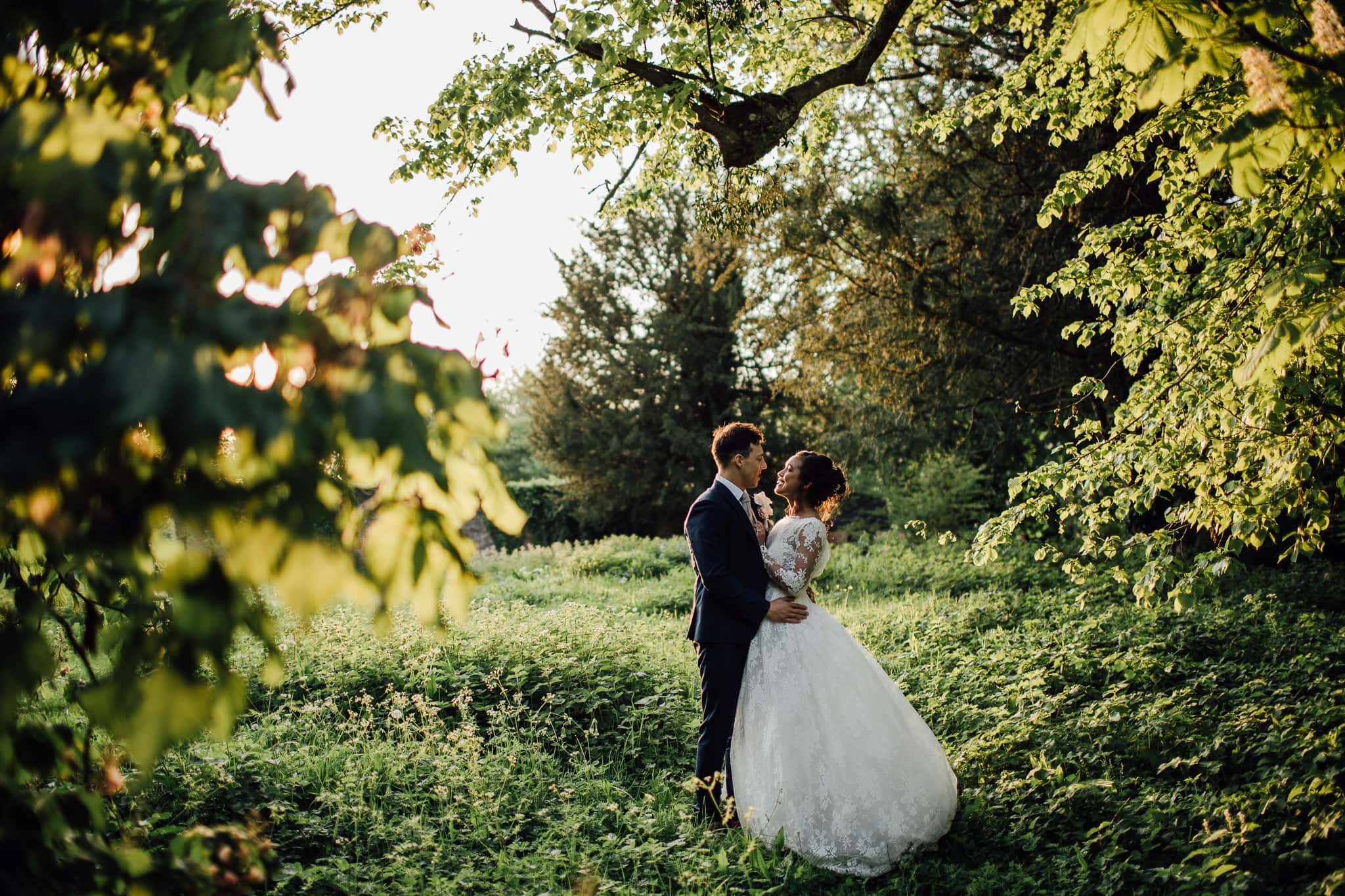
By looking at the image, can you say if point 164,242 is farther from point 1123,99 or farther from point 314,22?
point 314,22

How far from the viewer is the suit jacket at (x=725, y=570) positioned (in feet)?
16.2

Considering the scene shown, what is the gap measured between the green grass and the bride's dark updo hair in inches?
78.3

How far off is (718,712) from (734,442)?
63.1 inches

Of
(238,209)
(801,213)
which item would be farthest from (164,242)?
(801,213)

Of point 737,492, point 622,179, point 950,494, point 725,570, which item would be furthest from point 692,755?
point 950,494

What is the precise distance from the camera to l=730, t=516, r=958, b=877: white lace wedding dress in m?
4.47

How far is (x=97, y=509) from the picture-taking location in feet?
4.25

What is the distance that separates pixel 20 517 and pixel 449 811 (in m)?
3.86

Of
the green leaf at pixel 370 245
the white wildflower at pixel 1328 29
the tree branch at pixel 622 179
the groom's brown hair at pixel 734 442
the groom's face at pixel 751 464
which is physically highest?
the tree branch at pixel 622 179

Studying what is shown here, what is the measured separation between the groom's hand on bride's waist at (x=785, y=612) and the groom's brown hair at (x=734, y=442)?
2.97 feet

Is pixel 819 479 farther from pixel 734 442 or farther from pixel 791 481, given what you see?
pixel 734 442

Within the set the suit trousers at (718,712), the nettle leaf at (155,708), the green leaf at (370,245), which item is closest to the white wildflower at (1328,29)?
the green leaf at (370,245)

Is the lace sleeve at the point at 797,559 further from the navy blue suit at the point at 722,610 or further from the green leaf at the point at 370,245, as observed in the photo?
the green leaf at the point at 370,245

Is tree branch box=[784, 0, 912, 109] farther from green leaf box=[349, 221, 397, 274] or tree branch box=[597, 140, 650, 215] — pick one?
green leaf box=[349, 221, 397, 274]
